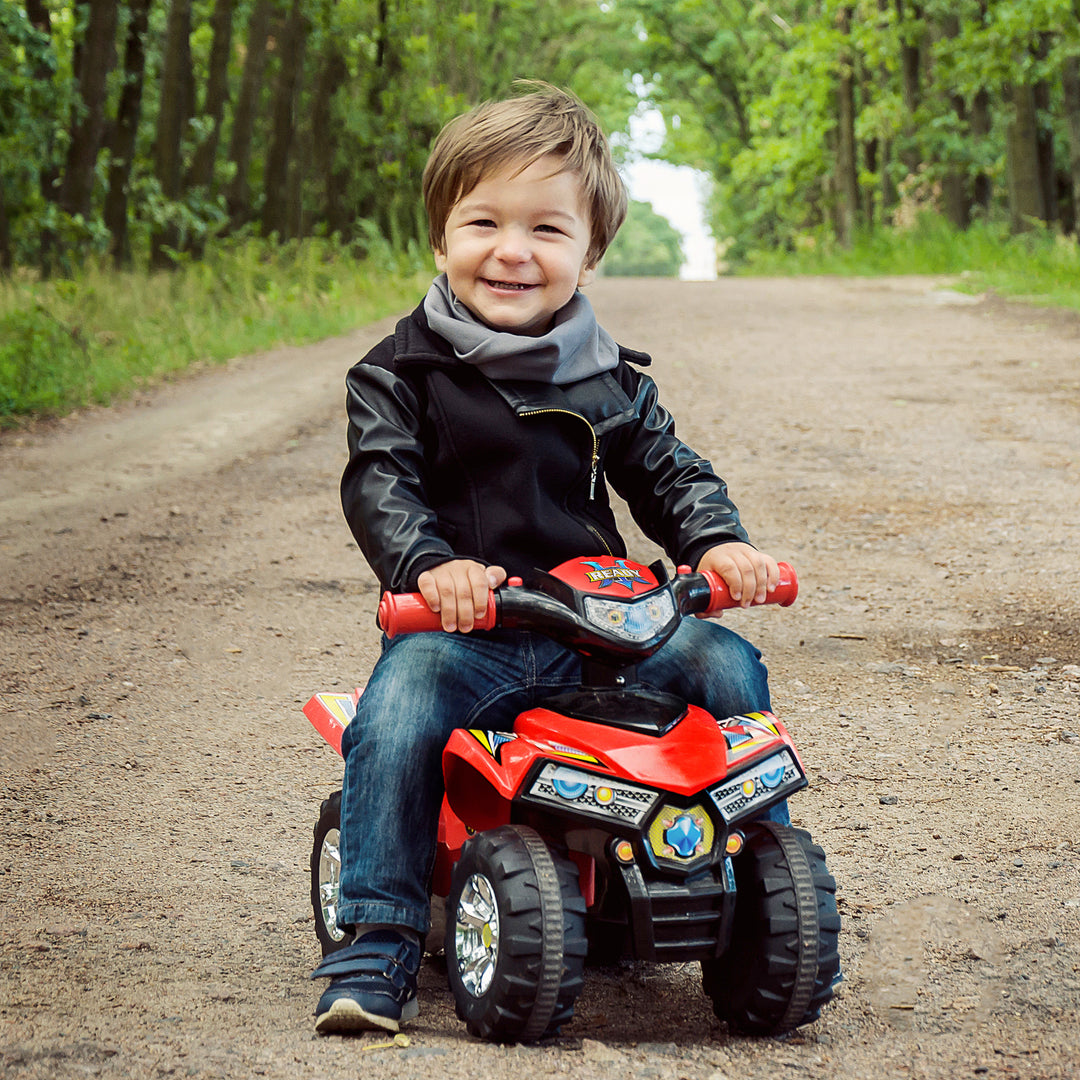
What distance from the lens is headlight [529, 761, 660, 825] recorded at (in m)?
2.26

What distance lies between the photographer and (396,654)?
103 inches

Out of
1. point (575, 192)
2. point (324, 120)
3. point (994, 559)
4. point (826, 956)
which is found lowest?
point (994, 559)

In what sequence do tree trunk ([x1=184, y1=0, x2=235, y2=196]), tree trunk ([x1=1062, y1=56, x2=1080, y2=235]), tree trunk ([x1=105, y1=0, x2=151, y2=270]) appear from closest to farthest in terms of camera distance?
tree trunk ([x1=105, y1=0, x2=151, y2=270]) → tree trunk ([x1=1062, y1=56, x2=1080, y2=235]) → tree trunk ([x1=184, y1=0, x2=235, y2=196])

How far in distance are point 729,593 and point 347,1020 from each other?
102cm

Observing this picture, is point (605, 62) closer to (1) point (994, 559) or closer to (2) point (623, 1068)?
(1) point (994, 559)

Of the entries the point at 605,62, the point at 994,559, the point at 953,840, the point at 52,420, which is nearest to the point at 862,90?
the point at 605,62

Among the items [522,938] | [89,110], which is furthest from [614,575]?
[89,110]

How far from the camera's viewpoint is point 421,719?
251cm

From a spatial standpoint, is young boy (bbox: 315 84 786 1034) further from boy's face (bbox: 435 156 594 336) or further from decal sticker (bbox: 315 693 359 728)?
decal sticker (bbox: 315 693 359 728)

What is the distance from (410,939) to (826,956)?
75cm

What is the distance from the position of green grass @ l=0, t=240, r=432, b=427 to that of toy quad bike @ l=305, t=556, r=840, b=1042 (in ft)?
27.5

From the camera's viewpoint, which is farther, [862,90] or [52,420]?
[862,90]

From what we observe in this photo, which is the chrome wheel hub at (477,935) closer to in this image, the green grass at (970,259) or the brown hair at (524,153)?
the brown hair at (524,153)

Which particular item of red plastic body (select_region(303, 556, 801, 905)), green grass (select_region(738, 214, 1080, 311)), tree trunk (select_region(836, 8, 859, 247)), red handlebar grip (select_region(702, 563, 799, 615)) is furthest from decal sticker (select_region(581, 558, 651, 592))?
tree trunk (select_region(836, 8, 859, 247))
